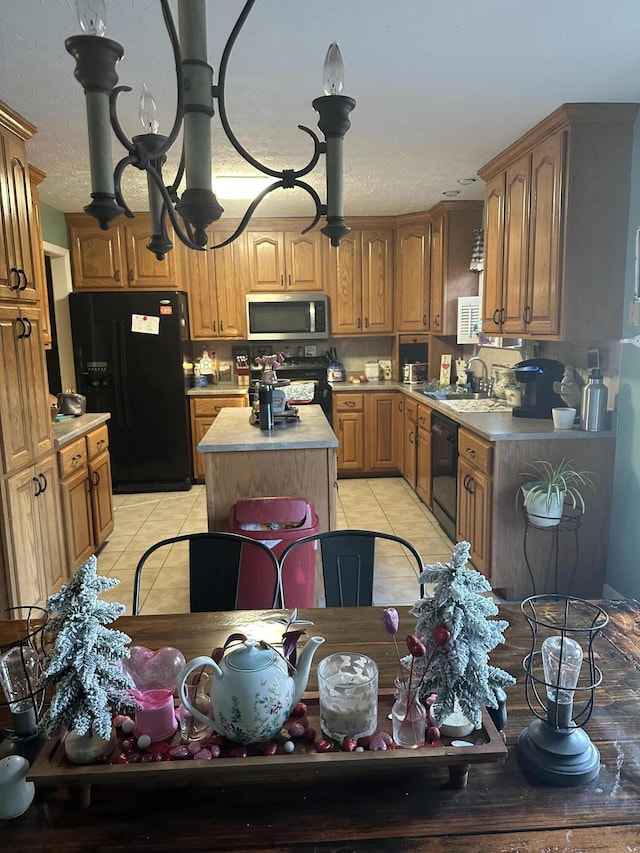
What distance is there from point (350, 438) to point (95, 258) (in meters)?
2.81

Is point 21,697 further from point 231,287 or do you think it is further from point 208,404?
point 231,287

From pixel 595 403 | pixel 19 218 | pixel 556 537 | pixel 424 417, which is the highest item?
pixel 19 218

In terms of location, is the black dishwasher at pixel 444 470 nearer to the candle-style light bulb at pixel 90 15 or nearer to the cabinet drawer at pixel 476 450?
the cabinet drawer at pixel 476 450

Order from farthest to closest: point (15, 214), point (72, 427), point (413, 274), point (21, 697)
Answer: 1. point (413, 274)
2. point (72, 427)
3. point (15, 214)
4. point (21, 697)

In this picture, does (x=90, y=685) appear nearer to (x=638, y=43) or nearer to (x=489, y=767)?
(x=489, y=767)

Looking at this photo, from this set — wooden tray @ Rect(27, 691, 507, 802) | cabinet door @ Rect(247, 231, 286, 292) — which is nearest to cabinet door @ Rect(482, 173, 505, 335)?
cabinet door @ Rect(247, 231, 286, 292)

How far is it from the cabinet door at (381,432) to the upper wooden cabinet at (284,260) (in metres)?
1.26

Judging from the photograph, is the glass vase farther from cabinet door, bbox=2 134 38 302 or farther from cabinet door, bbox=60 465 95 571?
cabinet door, bbox=60 465 95 571

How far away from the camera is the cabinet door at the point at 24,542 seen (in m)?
2.67

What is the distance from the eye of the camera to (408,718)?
102 cm

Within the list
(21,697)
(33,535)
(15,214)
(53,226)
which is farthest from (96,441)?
(21,697)

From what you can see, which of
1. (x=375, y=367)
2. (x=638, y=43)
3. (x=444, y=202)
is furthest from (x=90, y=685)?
(x=375, y=367)

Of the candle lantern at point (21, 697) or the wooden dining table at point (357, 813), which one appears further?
the candle lantern at point (21, 697)

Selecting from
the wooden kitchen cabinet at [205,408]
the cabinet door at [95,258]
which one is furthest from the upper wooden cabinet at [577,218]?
the cabinet door at [95,258]
